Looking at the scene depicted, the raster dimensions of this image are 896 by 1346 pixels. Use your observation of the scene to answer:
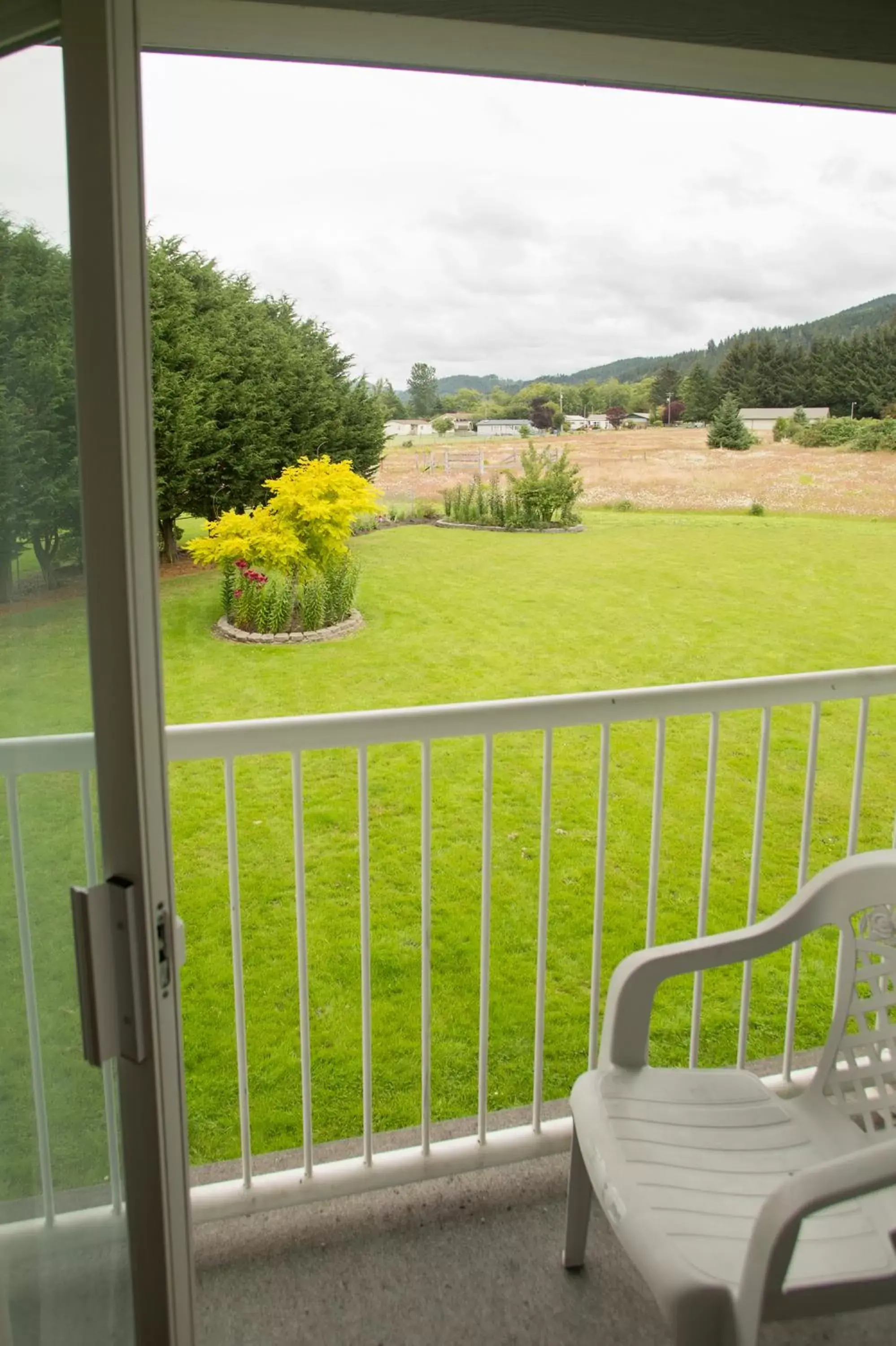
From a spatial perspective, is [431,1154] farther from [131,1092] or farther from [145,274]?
[145,274]

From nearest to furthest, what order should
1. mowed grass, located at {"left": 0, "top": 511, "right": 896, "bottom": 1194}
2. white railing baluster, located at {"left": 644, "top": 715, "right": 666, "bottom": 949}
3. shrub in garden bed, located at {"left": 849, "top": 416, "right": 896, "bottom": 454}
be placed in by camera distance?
white railing baluster, located at {"left": 644, "top": 715, "right": 666, "bottom": 949} < mowed grass, located at {"left": 0, "top": 511, "right": 896, "bottom": 1194} < shrub in garden bed, located at {"left": 849, "top": 416, "right": 896, "bottom": 454}

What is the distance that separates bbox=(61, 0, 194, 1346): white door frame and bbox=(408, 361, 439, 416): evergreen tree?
815cm

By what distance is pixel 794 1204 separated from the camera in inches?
47.8

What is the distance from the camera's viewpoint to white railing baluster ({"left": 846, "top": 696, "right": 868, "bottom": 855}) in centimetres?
207

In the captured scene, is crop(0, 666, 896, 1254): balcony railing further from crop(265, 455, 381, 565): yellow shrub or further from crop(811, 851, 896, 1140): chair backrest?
crop(265, 455, 381, 565): yellow shrub

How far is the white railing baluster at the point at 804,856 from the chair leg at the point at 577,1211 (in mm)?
591

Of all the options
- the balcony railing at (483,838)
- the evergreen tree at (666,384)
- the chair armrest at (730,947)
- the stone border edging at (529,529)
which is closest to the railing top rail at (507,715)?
the balcony railing at (483,838)

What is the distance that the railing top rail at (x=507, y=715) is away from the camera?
5.56 feet

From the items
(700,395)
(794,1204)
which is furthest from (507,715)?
(700,395)

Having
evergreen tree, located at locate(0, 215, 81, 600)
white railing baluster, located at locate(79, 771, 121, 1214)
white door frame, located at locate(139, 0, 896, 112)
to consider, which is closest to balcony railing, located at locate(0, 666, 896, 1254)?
white railing baluster, located at locate(79, 771, 121, 1214)

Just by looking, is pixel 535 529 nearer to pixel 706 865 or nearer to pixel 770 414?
pixel 770 414

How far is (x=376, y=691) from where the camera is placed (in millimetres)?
9602

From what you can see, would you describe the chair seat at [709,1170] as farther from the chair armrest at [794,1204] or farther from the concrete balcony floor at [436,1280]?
the concrete balcony floor at [436,1280]

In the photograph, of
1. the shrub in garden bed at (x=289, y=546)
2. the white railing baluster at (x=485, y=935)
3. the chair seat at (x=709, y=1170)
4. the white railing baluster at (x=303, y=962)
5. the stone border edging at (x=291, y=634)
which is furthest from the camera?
the stone border edging at (x=291, y=634)
